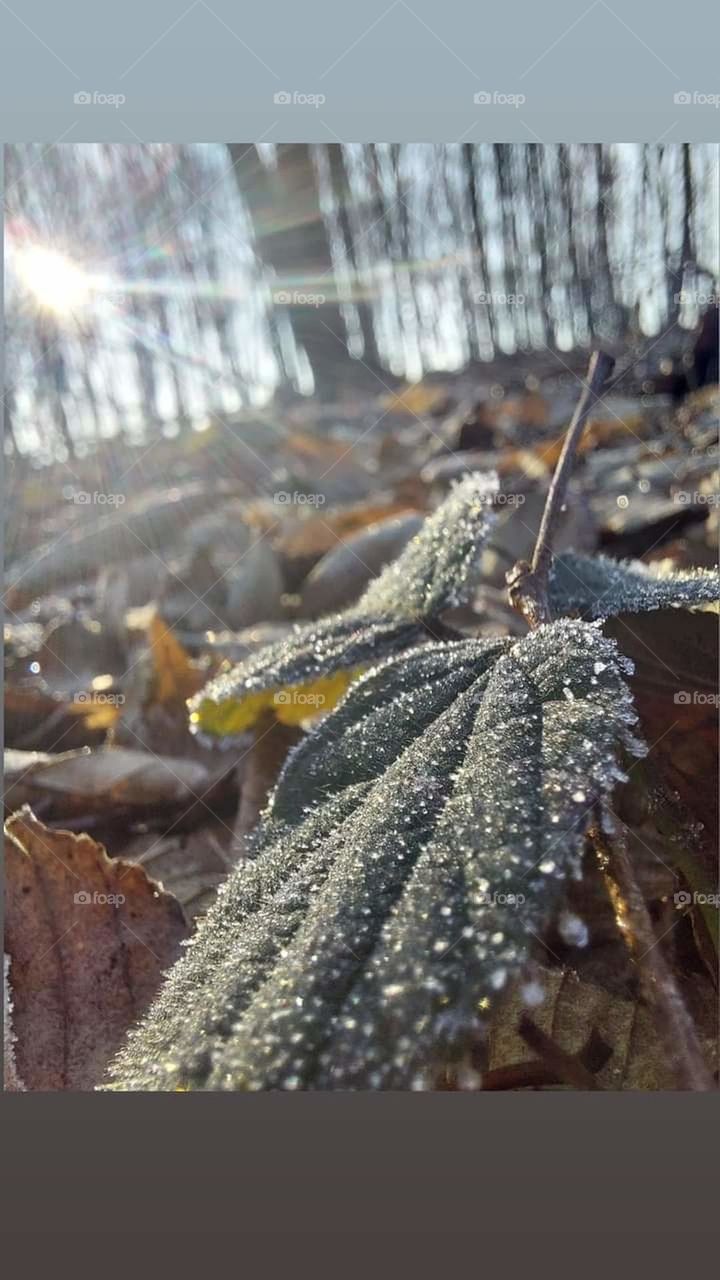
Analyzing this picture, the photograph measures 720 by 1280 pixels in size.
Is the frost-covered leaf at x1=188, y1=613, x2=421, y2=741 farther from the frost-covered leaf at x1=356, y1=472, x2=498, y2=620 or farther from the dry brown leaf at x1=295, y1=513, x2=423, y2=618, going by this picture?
the dry brown leaf at x1=295, y1=513, x2=423, y2=618

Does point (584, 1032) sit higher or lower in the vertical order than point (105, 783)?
lower

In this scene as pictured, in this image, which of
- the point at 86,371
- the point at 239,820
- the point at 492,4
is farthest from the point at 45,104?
the point at 239,820

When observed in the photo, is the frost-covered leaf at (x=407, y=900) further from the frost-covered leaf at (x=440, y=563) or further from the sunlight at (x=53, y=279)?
the sunlight at (x=53, y=279)

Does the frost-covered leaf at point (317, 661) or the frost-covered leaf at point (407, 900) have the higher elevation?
the frost-covered leaf at point (317, 661)

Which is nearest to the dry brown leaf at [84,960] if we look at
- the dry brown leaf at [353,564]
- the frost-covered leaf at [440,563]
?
the frost-covered leaf at [440,563]

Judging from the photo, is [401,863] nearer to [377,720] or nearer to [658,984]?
[377,720]

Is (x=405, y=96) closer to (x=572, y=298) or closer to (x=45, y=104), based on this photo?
(x=45, y=104)

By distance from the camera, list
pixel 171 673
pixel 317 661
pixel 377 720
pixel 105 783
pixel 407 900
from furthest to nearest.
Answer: pixel 171 673, pixel 105 783, pixel 317 661, pixel 377 720, pixel 407 900

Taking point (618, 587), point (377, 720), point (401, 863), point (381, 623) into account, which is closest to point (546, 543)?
point (618, 587)
